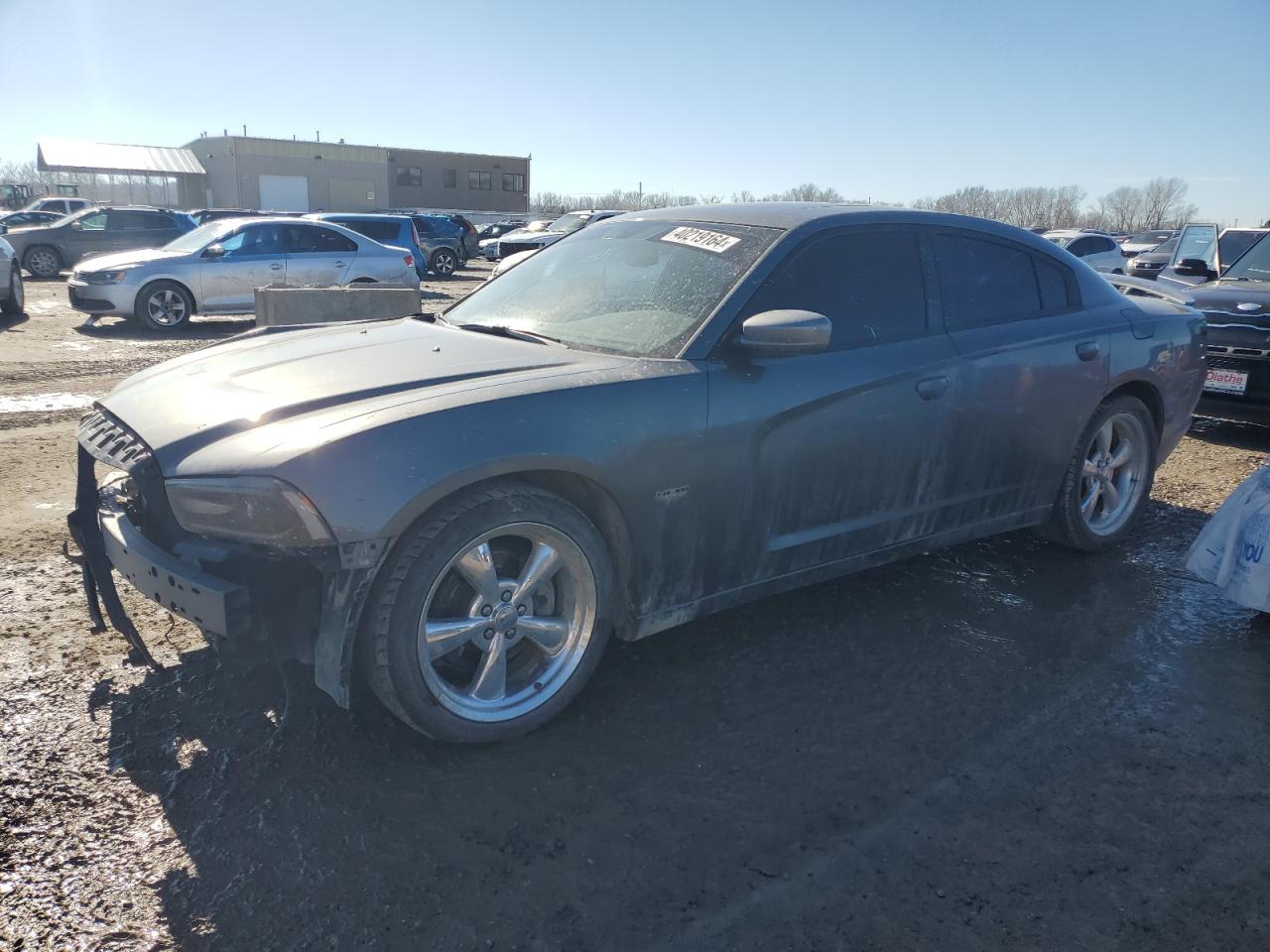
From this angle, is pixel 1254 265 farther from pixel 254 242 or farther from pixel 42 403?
pixel 254 242

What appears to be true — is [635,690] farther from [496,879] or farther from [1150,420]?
[1150,420]

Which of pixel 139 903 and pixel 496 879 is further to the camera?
pixel 496 879

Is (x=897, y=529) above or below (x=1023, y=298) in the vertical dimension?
below

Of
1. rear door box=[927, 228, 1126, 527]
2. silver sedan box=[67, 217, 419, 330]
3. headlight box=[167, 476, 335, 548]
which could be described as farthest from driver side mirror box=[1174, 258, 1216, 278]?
silver sedan box=[67, 217, 419, 330]

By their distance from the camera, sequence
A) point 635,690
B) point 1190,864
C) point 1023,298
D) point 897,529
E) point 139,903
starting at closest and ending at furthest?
point 139,903 < point 1190,864 < point 635,690 < point 897,529 < point 1023,298

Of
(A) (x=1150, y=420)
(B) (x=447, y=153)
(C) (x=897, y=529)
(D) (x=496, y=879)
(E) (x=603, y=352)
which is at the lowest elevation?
(D) (x=496, y=879)

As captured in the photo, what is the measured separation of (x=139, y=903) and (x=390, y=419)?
1.33 m

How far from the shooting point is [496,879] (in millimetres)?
2297

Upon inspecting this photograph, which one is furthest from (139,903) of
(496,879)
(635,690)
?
(635,690)

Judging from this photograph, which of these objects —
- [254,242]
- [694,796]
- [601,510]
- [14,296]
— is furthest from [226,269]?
[694,796]

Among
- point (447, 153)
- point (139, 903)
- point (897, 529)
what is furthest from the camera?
point (447, 153)

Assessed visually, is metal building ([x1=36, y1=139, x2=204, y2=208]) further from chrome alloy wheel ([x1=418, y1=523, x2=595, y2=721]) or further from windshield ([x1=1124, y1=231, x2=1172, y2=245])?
chrome alloy wheel ([x1=418, y1=523, x2=595, y2=721])

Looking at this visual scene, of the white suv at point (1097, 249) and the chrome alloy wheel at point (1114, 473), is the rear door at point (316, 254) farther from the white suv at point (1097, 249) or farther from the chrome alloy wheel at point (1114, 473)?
the white suv at point (1097, 249)

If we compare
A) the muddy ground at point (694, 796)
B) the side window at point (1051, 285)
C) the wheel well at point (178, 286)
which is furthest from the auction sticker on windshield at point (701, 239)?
the wheel well at point (178, 286)
